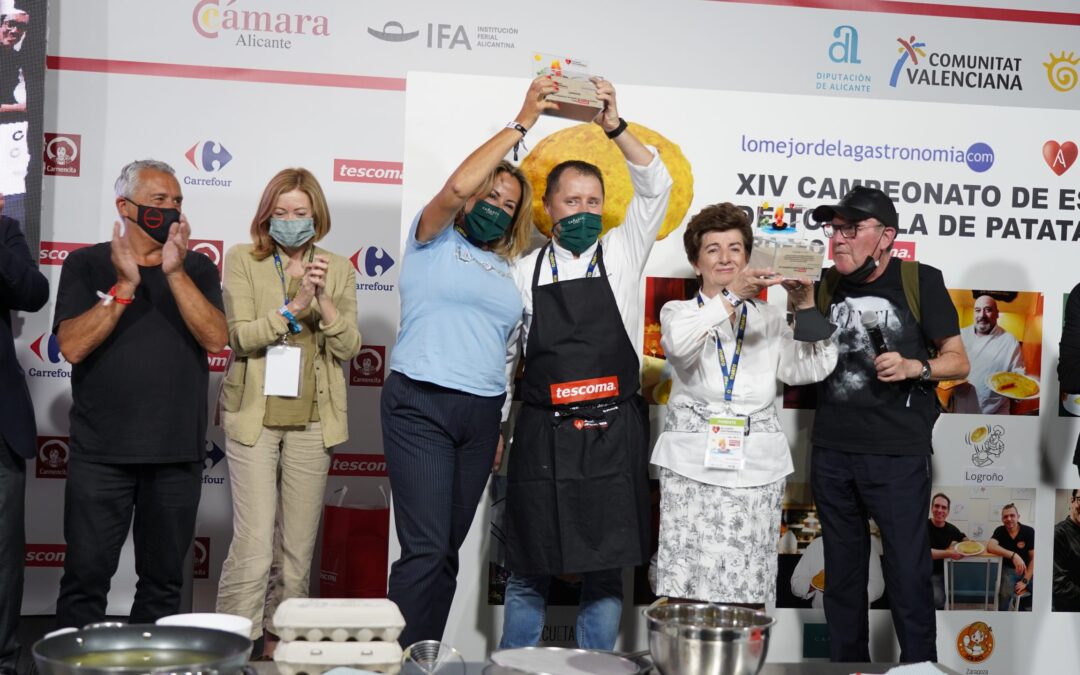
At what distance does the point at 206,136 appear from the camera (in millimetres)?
4797

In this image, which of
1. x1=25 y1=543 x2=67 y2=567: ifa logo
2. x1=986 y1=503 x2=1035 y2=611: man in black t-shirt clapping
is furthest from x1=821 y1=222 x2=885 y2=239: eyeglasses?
x1=25 y1=543 x2=67 y2=567: ifa logo

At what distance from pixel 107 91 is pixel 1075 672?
4676 millimetres

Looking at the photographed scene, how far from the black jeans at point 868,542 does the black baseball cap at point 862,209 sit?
785 millimetres

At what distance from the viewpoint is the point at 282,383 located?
356 centimetres

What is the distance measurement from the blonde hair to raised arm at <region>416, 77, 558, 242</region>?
719mm

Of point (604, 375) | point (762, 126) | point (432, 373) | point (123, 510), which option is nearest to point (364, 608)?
point (432, 373)

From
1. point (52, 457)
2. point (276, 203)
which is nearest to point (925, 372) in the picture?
point (276, 203)

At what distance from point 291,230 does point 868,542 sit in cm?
224

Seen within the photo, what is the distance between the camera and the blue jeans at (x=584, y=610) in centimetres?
324

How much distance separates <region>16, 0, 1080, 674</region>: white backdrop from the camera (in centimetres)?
380

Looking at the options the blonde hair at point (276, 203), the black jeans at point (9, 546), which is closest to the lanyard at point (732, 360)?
the blonde hair at point (276, 203)

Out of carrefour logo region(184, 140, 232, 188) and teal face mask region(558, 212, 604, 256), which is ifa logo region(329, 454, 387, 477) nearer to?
carrefour logo region(184, 140, 232, 188)

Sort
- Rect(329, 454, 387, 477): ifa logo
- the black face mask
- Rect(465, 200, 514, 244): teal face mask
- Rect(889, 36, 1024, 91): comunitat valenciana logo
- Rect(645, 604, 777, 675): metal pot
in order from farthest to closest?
Rect(889, 36, 1024, 91): comunitat valenciana logo, Rect(329, 454, 387, 477): ifa logo, the black face mask, Rect(465, 200, 514, 244): teal face mask, Rect(645, 604, 777, 675): metal pot

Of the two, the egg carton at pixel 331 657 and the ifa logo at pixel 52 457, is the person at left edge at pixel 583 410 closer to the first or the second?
the egg carton at pixel 331 657
